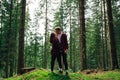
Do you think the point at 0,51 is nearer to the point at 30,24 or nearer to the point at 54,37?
the point at 30,24

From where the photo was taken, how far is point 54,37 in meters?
10.5

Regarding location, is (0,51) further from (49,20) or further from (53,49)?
(53,49)

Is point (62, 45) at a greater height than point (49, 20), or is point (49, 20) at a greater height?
point (49, 20)

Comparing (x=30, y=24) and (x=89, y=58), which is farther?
(x=89, y=58)

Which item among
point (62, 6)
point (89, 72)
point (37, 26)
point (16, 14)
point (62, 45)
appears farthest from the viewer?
point (37, 26)

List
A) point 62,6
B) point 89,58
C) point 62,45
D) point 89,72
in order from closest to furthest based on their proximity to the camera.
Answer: point 62,45
point 89,72
point 62,6
point 89,58

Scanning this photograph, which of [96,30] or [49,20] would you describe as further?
[96,30]

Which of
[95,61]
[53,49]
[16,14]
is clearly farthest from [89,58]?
[53,49]

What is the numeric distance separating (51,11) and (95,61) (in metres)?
28.9

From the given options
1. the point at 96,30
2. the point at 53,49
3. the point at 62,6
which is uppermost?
the point at 62,6

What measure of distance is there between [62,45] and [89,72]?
25.4 feet

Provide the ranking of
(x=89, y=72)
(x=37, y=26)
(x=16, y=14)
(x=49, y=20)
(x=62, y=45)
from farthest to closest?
(x=37, y=26) < (x=49, y=20) < (x=16, y=14) < (x=89, y=72) < (x=62, y=45)

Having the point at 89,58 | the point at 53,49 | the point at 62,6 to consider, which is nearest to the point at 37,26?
the point at 62,6

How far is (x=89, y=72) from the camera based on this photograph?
17.6m
